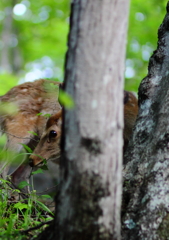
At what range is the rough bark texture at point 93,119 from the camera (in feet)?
6.53

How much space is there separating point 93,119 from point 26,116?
12.8 feet

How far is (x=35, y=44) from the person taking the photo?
21.9 meters

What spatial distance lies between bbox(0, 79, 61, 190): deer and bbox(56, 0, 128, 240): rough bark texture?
3.37 meters

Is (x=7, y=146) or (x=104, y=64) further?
(x=7, y=146)

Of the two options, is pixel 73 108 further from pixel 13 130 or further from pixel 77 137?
pixel 13 130

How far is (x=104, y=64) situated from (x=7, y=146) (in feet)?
12.2

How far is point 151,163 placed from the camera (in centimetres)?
281

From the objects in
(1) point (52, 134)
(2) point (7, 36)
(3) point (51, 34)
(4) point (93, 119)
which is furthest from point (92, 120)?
(3) point (51, 34)

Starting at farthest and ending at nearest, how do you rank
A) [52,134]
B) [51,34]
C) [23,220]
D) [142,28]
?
[51,34]
[142,28]
[52,134]
[23,220]

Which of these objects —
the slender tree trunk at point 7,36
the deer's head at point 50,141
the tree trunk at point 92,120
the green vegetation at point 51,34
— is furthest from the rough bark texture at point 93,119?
the slender tree trunk at point 7,36

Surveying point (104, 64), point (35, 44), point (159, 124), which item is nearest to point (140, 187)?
point (159, 124)

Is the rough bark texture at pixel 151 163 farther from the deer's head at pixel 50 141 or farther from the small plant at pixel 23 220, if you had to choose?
the deer's head at pixel 50 141

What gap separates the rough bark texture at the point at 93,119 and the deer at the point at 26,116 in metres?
3.37

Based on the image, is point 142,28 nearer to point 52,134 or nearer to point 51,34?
point 51,34
